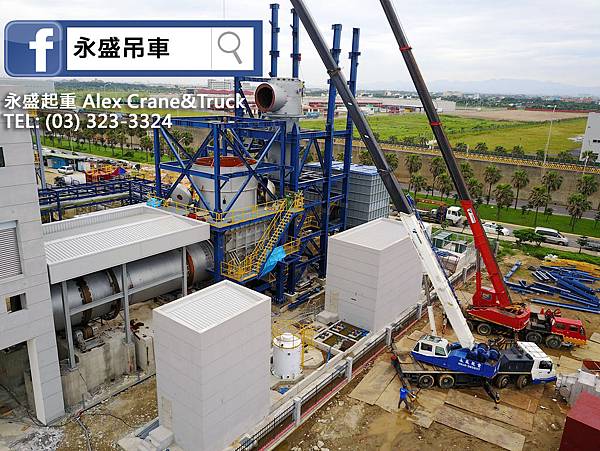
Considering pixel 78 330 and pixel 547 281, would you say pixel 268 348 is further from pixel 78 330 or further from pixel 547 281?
pixel 547 281

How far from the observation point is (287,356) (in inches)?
815

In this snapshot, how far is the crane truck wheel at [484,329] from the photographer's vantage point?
25984 mm

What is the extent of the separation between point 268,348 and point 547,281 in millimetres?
25787

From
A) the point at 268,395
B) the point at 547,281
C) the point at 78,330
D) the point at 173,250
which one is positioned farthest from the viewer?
the point at 547,281

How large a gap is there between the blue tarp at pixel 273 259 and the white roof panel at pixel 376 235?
325 cm

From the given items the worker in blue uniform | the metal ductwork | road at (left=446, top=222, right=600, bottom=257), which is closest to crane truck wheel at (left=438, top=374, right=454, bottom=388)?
the worker in blue uniform

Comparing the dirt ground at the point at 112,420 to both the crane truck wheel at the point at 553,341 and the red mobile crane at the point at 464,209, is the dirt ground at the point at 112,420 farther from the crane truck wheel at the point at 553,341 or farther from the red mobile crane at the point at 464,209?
the crane truck wheel at the point at 553,341

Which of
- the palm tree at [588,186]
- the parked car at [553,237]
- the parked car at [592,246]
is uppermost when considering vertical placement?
the palm tree at [588,186]

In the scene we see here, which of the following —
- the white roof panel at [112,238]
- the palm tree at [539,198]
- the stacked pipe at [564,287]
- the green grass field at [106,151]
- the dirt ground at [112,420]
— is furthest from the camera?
the green grass field at [106,151]

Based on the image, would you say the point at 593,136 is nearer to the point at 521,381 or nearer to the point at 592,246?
the point at 592,246

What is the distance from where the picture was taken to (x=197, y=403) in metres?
15.7

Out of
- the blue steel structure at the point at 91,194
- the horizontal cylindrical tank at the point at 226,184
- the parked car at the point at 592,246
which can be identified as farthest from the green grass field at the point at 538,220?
the blue steel structure at the point at 91,194

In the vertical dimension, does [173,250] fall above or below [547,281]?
above

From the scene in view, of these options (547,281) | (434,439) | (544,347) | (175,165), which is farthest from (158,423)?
(547,281)
